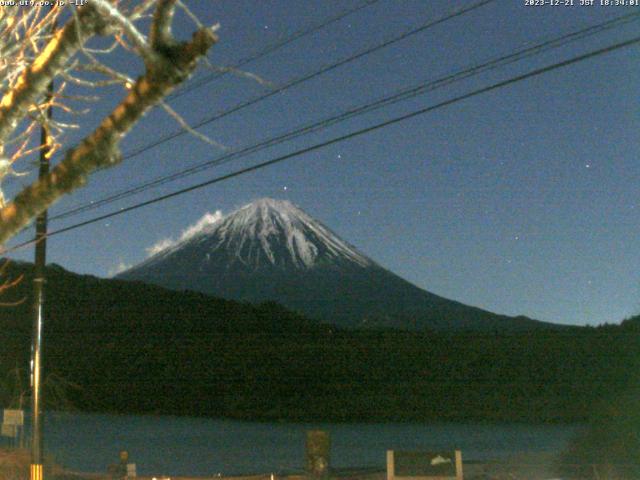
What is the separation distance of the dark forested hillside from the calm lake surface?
5612mm

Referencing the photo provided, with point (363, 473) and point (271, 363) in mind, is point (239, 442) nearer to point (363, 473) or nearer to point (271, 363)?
point (363, 473)

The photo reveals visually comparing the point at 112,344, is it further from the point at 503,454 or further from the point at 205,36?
the point at 205,36

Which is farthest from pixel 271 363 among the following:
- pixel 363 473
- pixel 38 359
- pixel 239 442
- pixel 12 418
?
pixel 38 359

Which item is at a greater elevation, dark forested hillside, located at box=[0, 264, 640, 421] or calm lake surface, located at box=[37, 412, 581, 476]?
dark forested hillside, located at box=[0, 264, 640, 421]

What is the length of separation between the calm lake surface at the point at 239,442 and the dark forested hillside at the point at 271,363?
561 cm

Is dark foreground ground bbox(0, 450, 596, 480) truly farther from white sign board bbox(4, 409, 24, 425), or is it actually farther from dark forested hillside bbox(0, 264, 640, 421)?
dark forested hillside bbox(0, 264, 640, 421)

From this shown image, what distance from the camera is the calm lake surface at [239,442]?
3997 cm

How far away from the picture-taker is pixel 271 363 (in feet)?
341

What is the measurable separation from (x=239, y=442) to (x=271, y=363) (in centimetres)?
4822

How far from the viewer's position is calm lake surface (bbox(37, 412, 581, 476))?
131 feet

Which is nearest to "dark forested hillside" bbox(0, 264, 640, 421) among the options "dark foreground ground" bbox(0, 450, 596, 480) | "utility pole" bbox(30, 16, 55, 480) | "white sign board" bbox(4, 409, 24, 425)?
"dark foreground ground" bbox(0, 450, 596, 480)

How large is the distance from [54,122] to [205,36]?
2.86 m

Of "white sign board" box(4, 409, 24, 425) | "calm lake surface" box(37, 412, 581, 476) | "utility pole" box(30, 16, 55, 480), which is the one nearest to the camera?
"utility pole" box(30, 16, 55, 480)

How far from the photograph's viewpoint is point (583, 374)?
71.0 m
